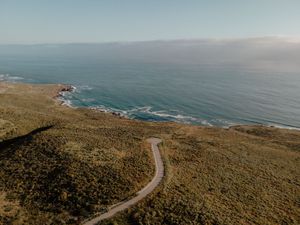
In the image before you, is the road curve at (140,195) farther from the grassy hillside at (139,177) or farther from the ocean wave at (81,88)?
the ocean wave at (81,88)

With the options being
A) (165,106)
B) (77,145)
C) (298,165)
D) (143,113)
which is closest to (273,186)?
(298,165)

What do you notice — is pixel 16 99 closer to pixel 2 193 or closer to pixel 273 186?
pixel 2 193

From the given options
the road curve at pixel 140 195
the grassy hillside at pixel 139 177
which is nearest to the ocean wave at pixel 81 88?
the grassy hillside at pixel 139 177

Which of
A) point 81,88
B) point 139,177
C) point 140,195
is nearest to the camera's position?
point 140,195

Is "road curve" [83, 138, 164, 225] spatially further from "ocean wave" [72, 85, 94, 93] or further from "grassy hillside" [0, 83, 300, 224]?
"ocean wave" [72, 85, 94, 93]

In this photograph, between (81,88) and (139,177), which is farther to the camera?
(81,88)

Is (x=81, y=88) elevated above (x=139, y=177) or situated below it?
below

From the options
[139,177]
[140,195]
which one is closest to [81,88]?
[139,177]

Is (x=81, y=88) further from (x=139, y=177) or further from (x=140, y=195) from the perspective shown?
(x=140, y=195)
